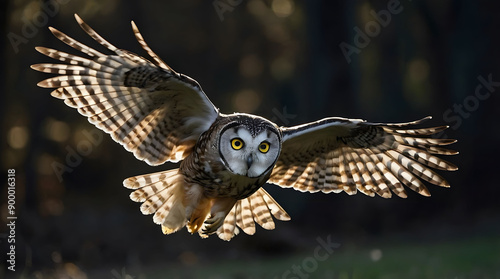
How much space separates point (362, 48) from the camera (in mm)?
10266

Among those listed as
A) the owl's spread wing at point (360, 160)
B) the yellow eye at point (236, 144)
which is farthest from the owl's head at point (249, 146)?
the owl's spread wing at point (360, 160)

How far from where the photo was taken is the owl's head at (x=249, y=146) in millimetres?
5168

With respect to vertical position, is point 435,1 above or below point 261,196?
below

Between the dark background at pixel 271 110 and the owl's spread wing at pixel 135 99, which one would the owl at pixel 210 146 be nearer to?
the owl's spread wing at pixel 135 99

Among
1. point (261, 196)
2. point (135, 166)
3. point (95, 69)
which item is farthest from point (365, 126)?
point (135, 166)

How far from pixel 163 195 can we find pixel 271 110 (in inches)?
173

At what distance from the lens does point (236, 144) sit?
5.21 m

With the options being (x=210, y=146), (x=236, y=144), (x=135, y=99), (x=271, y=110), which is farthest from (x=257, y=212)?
(x=271, y=110)

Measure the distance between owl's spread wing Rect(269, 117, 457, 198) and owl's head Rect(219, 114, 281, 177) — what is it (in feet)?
2.20

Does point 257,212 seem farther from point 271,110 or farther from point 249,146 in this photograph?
point 271,110

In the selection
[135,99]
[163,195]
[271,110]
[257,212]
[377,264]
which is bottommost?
[377,264]

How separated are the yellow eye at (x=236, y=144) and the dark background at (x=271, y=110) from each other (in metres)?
3.97

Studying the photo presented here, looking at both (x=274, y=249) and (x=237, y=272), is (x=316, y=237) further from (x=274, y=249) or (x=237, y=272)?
(x=237, y=272)

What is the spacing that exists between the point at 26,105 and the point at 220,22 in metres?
2.82
